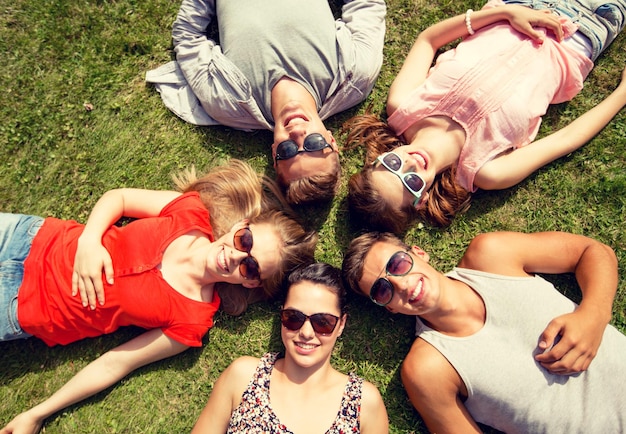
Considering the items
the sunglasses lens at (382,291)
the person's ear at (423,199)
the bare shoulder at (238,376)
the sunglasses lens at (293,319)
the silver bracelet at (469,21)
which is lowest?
the bare shoulder at (238,376)

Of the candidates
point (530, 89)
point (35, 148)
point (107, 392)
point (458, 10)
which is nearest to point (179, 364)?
point (107, 392)

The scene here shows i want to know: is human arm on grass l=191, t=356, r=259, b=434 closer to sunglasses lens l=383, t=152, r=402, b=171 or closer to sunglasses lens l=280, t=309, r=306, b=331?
sunglasses lens l=280, t=309, r=306, b=331

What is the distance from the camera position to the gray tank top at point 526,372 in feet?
13.4

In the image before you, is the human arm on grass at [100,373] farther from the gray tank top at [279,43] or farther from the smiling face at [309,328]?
the gray tank top at [279,43]

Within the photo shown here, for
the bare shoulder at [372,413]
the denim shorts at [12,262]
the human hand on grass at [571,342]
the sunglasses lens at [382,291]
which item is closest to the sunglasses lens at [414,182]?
the sunglasses lens at [382,291]

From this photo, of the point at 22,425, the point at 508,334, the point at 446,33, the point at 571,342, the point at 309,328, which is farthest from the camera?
the point at 446,33

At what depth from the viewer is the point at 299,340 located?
4.19 metres

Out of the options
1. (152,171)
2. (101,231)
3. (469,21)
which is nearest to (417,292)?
(469,21)

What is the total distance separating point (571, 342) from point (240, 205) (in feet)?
11.0

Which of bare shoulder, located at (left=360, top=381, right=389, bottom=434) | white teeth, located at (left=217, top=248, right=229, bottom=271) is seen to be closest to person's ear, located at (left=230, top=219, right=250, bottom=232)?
white teeth, located at (left=217, top=248, right=229, bottom=271)

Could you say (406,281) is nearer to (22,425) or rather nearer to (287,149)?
(287,149)

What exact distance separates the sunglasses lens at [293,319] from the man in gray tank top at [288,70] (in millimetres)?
1126

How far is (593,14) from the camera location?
4910 mm

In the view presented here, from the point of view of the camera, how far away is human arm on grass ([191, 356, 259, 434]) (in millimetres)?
4363
